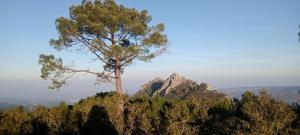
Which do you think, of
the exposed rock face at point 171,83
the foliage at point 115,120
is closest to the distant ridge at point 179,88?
the exposed rock face at point 171,83

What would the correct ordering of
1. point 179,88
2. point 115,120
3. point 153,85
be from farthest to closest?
1. point 153,85
2. point 179,88
3. point 115,120

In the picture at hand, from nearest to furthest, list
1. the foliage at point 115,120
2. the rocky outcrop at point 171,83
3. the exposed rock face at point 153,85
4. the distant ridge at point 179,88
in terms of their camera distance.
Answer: the foliage at point 115,120 → the distant ridge at point 179,88 → the rocky outcrop at point 171,83 → the exposed rock face at point 153,85

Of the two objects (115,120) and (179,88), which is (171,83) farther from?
(115,120)

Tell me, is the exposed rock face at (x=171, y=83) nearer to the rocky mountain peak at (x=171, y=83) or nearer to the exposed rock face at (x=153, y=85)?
the rocky mountain peak at (x=171, y=83)

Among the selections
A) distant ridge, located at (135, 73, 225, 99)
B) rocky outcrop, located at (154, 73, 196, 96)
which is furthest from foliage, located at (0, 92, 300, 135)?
rocky outcrop, located at (154, 73, 196, 96)

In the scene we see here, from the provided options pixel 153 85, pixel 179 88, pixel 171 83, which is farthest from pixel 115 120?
pixel 153 85

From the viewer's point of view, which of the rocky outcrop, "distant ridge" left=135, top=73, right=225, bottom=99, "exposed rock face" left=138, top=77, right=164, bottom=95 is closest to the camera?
"distant ridge" left=135, top=73, right=225, bottom=99

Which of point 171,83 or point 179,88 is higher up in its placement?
point 171,83

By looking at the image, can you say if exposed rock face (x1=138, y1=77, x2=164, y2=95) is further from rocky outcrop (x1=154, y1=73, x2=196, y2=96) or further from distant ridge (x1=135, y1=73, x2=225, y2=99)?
rocky outcrop (x1=154, y1=73, x2=196, y2=96)

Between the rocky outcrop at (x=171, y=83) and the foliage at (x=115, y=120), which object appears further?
the rocky outcrop at (x=171, y=83)

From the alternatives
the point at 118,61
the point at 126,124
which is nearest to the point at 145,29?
the point at 118,61

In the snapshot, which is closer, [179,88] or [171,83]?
[179,88]

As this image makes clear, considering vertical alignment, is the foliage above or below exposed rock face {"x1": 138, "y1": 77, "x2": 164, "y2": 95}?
below

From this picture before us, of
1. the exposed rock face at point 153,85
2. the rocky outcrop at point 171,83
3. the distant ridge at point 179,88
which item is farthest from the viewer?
the exposed rock face at point 153,85
